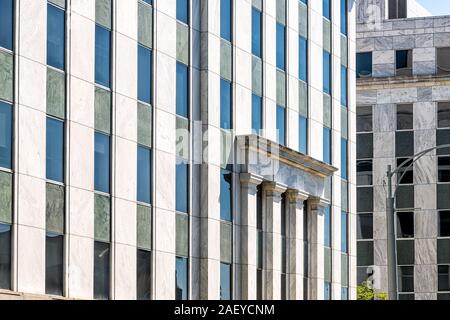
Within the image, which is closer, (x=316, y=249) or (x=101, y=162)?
(x=101, y=162)

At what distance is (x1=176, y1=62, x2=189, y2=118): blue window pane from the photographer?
3434 cm

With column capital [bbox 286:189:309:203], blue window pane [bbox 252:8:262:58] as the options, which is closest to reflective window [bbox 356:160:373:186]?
column capital [bbox 286:189:309:203]

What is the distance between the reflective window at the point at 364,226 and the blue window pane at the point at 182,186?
33.2 meters

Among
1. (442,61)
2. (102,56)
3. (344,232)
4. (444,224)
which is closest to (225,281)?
(102,56)

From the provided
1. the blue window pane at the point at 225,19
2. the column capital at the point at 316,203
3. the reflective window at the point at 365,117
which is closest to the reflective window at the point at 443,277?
the reflective window at the point at 365,117

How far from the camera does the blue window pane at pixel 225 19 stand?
121 ft

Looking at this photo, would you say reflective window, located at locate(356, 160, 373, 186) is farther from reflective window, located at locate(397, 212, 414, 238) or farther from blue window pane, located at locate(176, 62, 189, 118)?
blue window pane, located at locate(176, 62, 189, 118)

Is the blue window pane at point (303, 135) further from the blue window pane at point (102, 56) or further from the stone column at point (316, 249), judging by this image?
the blue window pane at point (102, 56)

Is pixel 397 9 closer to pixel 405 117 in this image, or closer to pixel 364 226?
pixel 405 117

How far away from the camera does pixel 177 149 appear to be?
111 ft

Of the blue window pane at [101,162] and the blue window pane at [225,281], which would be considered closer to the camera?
the blue window pane at [101,162]

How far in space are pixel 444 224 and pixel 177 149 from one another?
34163 millimetres

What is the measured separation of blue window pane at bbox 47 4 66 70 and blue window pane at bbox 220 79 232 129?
9682 mm
